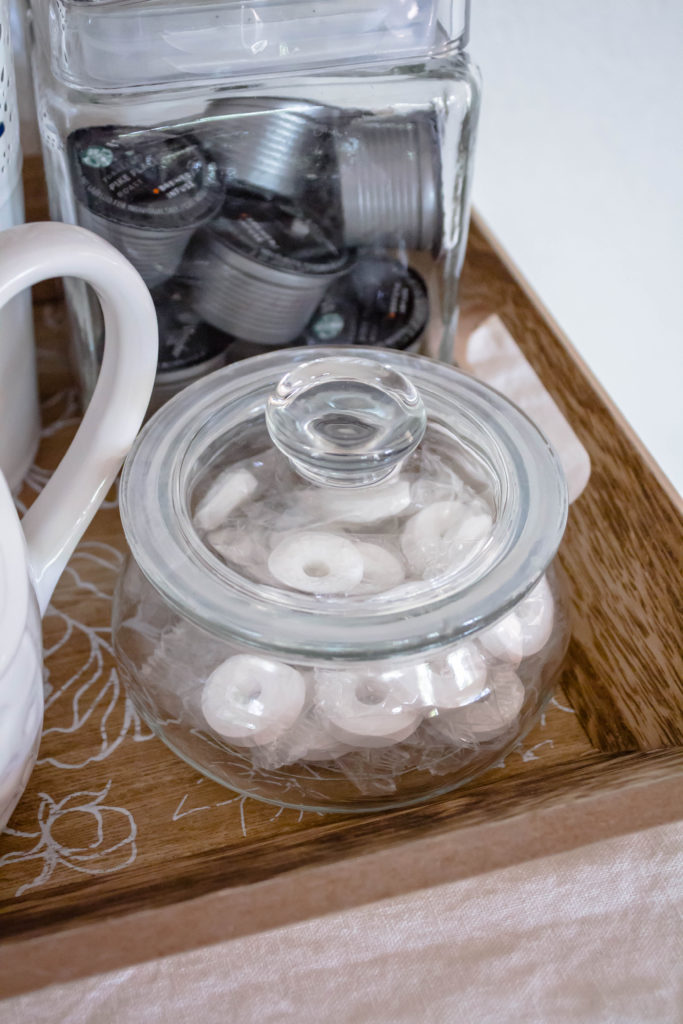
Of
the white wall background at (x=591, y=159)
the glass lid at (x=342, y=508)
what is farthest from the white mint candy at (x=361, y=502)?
the white wall background at (x=591, y=159)

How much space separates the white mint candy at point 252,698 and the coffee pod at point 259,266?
0.17m

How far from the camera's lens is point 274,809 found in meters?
0.34

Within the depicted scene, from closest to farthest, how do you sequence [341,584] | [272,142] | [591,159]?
1. [341,584]
2. [272,142]
3. [591,159]

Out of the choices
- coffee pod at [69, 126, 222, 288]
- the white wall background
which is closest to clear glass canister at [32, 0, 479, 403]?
coffee pod at [69, 126, 222, 288]

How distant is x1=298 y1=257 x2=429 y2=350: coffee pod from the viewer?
46cm

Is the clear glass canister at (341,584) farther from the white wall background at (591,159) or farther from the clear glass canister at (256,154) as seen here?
the white wall background at (591,159)

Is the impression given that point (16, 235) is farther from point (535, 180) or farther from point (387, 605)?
point (535, 180)

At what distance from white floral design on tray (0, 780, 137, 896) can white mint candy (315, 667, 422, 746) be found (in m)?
0.08

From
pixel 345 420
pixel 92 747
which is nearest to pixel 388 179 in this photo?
pixel 345 420

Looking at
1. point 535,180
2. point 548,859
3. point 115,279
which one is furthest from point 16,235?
point 535,180

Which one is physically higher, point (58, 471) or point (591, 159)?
point (58, 471)

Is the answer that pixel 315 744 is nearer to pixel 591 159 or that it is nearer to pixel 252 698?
pixel 252 698

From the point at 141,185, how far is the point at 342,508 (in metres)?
0.17

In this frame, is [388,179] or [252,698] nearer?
[252,698]
